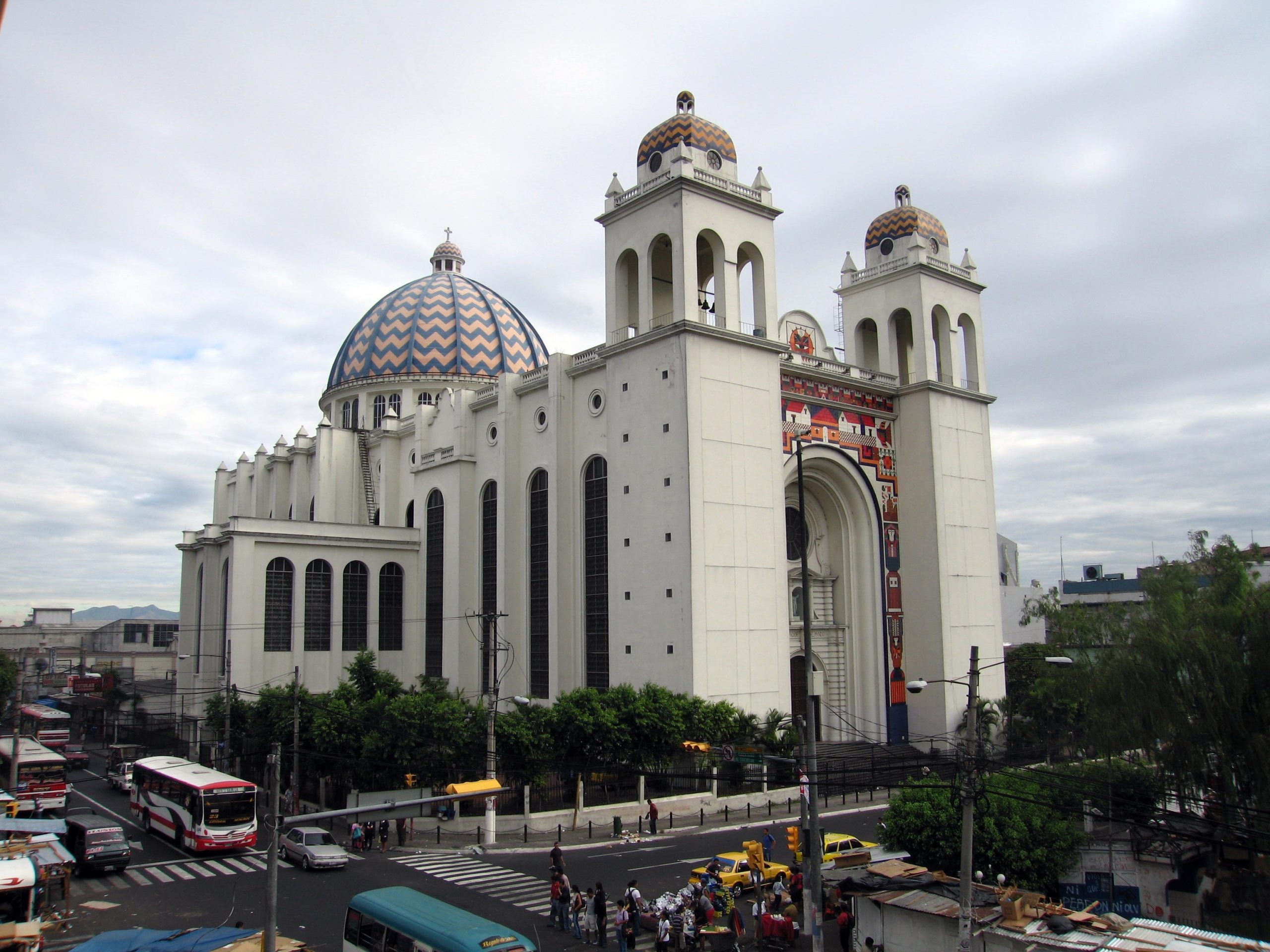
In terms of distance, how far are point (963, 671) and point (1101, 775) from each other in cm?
1867

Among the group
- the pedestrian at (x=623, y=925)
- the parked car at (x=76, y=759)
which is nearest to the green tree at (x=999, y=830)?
the pedestrian at (x=623, y=925)

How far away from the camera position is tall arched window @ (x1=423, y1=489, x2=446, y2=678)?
46844 millimetres

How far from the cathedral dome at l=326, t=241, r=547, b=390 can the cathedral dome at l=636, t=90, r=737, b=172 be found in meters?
20.6

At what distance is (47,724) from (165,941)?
144 ft

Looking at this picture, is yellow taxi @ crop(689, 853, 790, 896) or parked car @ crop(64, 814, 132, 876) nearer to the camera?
yellow taxi @ crop(689, 853, 790, 896)

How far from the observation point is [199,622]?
172 ft

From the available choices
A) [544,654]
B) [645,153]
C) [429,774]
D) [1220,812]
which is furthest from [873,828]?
[645,153]

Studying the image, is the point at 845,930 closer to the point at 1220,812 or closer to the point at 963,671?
the point at 1220,812

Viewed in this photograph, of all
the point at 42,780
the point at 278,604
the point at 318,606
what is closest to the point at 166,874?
the point at 42,780

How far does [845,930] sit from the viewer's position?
17688 mm

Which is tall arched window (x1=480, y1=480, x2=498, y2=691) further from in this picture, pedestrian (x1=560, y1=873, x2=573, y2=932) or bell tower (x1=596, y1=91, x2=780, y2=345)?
pedestrian (x1=560, y1=873, x2=573, y2=932)

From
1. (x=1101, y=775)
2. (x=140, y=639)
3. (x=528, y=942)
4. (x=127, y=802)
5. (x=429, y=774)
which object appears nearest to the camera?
(x=528, y=942)

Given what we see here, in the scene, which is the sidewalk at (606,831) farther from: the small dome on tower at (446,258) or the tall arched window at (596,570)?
the small dome on tower at (446,258)

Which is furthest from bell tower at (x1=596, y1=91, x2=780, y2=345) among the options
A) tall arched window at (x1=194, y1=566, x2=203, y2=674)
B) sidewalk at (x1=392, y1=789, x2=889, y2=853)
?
tall arched window at (x1=194, y1=566, x2=203, y2=674)
